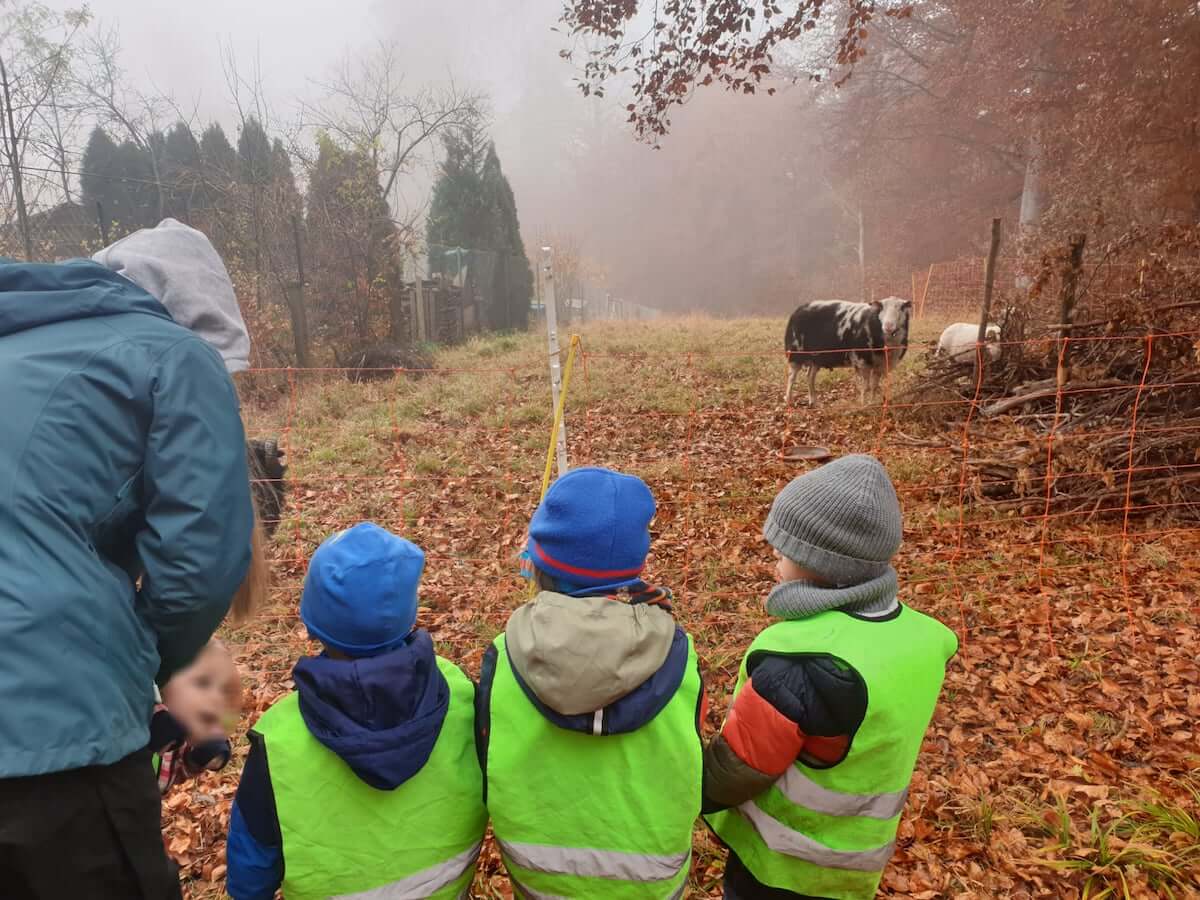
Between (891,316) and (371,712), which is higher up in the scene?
(891,316)

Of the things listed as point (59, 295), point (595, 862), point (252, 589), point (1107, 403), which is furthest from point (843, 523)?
point (1107, 403)

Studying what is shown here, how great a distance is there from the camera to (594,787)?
57.4 inches

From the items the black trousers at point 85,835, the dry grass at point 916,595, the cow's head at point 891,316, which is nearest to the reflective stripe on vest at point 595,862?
the black trousers at point 85,835

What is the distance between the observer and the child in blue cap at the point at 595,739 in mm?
1399

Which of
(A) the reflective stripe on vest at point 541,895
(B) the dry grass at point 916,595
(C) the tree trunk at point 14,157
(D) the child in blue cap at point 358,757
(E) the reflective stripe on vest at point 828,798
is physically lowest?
(B) the dry grass at point 916,595

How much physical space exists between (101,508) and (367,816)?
804mm

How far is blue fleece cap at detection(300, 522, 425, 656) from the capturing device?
4.45ft

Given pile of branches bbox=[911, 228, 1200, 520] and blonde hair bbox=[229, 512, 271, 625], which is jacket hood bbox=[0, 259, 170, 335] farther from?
pile of branches bbox=[911, 228, 1200, 520]

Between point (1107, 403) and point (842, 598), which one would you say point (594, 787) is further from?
point (1107, 403)

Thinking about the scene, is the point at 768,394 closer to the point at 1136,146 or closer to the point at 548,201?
the point at 1136,146

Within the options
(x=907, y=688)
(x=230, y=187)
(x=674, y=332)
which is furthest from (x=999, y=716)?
(x=230, y=187)

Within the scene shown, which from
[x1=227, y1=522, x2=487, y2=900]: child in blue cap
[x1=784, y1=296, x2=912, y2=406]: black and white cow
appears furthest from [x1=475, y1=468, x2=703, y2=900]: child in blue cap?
[x1=784, y1=296, x2=912, y2=406]: black and white cow

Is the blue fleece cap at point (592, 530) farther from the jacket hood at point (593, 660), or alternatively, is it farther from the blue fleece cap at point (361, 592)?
the blue fleece cap at point (361, 592)

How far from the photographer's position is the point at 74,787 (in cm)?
111
